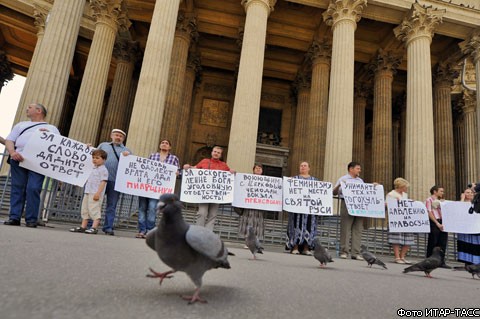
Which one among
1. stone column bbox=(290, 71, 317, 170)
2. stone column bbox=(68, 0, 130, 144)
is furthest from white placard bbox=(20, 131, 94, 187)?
stone column bbox=(290, 71, 317, 170)

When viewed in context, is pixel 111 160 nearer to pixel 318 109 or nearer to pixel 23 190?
pixel 23 190

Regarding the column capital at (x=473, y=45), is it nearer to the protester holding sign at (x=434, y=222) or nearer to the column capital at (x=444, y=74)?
the column capital at (x=444, y=74)

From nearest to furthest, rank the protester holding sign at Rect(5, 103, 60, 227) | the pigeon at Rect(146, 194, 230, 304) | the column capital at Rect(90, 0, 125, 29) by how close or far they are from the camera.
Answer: the pigeon at Rect(146, 194, 230, 304) < the protester holding sign at Rect(5, 103, 60, 227) < the column capital at Rect(90, 0, 125, 29)

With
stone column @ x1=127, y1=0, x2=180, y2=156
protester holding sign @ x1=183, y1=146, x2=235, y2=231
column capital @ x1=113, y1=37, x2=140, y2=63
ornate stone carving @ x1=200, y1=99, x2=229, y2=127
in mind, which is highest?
column capital @ x1=113, y1=37, x2=140, y2=63

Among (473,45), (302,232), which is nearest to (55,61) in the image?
(302,232)

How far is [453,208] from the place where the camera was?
7730 mm

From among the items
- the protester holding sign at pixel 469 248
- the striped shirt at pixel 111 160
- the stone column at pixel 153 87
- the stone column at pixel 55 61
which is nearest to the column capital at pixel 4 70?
the stone column at pixel 55 61

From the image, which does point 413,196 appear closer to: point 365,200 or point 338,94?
point 338,94

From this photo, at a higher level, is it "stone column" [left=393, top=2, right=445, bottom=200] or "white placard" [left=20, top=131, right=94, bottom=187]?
"stone column" [left=393, top=2, right=445, bottom=200]

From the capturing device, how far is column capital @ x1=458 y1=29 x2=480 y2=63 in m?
15.7

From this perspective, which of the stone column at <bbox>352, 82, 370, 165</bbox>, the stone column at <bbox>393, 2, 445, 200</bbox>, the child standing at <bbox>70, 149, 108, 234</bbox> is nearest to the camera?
the child standing at <bbox>70, 149, 108, 234</bbox>

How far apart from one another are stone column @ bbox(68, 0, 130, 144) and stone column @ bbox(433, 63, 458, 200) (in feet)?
60.2

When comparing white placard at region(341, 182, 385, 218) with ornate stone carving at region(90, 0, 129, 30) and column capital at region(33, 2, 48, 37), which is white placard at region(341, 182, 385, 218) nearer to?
ornate stone carving at region(90, 0, 129, 30)

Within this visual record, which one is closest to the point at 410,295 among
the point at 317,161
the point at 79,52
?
the point at 317,161
